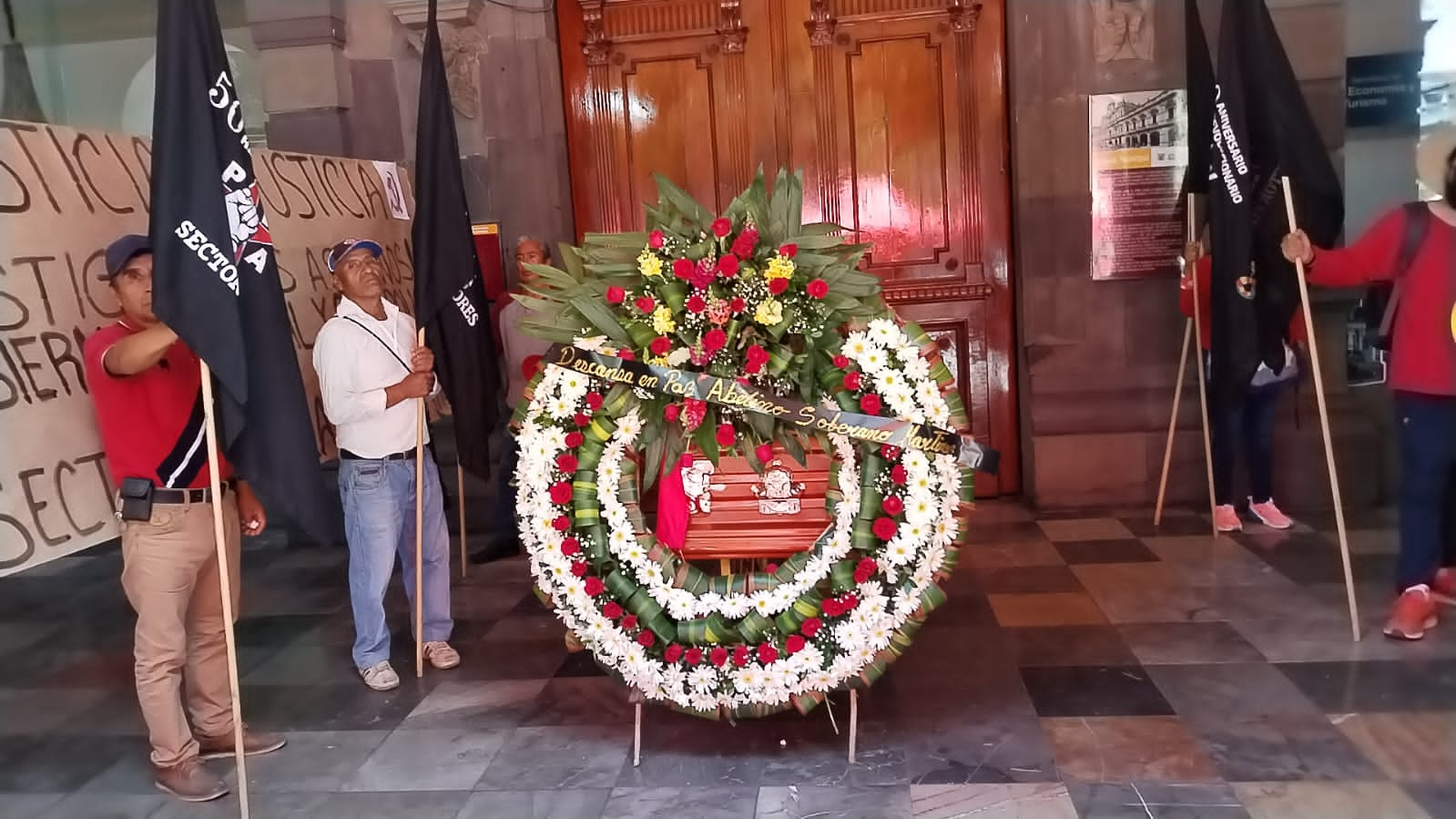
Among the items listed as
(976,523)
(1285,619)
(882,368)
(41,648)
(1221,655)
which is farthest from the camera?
(976,523)

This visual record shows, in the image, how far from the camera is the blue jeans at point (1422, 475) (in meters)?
3.78

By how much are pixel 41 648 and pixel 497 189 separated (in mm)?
3440

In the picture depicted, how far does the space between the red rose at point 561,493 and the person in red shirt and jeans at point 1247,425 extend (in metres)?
3.83

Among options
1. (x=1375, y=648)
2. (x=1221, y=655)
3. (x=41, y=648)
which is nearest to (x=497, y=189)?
(x=41, y=648)

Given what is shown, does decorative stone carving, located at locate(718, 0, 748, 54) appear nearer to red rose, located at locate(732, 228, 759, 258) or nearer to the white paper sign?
the white paper sign

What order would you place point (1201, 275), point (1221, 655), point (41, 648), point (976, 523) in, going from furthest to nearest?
point (976, 523) → point (1201, 275) → point (41, 648) → point (1221, 655)

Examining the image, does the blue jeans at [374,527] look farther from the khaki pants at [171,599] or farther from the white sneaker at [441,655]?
the khaki pants at [171,599]

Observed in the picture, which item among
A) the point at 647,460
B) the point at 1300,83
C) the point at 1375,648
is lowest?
the point at 1375,648

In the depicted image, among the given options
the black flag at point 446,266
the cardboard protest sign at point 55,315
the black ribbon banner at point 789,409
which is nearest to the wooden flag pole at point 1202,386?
the black ribbon banner at point 789,409

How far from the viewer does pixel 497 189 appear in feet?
20.2

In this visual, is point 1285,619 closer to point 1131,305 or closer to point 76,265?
point 1131,305

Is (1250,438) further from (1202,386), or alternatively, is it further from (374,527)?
(374,527)

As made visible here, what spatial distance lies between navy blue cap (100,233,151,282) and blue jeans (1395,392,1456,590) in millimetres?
4553

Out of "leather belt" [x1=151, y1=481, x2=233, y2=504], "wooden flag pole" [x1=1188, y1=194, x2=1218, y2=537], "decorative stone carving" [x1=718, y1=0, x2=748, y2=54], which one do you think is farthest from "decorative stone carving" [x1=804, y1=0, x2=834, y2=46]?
"leather belt" [x1=151, y1=481, x2=233, y2=504]
